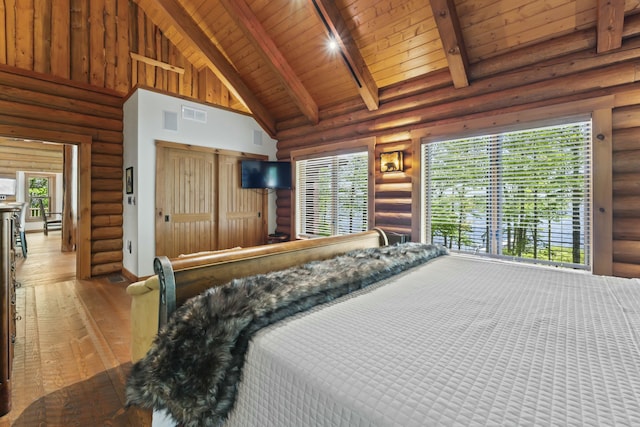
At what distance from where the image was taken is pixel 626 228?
2551mm

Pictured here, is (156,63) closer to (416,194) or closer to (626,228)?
(416,194)

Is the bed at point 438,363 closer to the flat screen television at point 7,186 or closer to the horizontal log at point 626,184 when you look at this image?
the horizontal log at point 626,184

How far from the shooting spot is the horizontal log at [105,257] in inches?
175

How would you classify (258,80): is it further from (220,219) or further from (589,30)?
(589,30)

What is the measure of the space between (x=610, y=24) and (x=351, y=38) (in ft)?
7.99

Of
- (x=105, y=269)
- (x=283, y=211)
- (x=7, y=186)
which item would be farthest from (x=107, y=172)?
(x=7, y=186)

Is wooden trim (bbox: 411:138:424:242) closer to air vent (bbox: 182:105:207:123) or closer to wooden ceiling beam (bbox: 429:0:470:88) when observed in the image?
wooden ceiling beam (bbox: 429:0:470:88)

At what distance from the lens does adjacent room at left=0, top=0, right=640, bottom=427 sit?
86cm

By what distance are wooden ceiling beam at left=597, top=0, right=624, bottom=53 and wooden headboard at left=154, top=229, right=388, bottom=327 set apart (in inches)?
115

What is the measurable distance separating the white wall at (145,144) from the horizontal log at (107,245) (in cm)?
13

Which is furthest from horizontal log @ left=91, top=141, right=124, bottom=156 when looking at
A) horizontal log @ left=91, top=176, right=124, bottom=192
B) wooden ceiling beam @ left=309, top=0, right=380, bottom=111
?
wooden ceiling beam @ left=309, top=0, right=380, bottom=111

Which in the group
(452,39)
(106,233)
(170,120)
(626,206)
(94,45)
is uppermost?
(94,45)

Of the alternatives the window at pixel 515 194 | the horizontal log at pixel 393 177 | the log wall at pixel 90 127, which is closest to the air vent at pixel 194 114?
the log wall at pixel 90 127

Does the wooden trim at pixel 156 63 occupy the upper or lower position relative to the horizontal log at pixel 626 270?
upper
